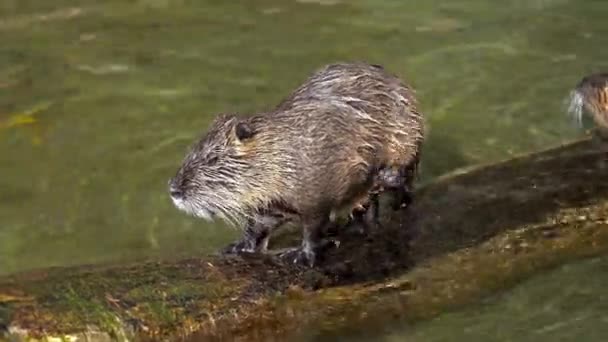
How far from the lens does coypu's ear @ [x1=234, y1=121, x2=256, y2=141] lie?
16.2 ft

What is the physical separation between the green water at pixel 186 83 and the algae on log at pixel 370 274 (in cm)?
36

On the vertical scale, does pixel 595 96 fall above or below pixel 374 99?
below

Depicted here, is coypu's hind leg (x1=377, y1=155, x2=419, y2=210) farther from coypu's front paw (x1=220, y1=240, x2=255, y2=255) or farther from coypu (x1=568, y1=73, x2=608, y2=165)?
coypu (x1=568, y1=73, x2=608, y2=165)

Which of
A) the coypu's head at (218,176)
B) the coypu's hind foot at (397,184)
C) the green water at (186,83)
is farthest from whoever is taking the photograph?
the green water at (186,83)

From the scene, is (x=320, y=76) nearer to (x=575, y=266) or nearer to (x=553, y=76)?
(x=575, y=266)

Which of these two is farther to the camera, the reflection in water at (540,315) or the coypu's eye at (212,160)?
the reflection in water at (540,315)

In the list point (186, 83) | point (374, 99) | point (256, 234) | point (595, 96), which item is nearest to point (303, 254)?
point (256, 234)

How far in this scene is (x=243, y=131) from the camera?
4953 mm

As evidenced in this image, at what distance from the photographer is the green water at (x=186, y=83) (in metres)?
6.48

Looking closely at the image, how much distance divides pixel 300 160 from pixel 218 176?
13.3 inches

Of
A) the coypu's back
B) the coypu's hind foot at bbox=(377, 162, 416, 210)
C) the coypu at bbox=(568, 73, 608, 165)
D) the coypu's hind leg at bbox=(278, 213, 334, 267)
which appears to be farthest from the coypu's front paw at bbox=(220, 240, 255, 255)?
the coypu at bbox=(568, 73, 608, 165)

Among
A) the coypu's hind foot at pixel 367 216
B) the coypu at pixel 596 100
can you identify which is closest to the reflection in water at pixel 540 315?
the coypu's hind foot at pixel 367 216

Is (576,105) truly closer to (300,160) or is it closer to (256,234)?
(300,160)

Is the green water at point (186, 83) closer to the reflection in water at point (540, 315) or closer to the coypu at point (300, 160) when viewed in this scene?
the reflection in water at point (540, 315)
